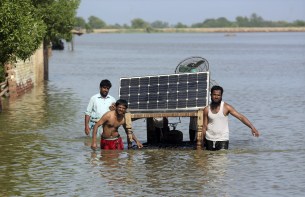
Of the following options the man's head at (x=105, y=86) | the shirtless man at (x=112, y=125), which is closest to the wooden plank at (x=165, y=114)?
the shirtless man at (x=112, y=125)

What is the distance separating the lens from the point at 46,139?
21.6 meters

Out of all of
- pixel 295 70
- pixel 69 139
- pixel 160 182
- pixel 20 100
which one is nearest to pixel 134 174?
pixel 160 182

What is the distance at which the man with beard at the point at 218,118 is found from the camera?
1702 cm

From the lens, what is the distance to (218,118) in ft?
56.4

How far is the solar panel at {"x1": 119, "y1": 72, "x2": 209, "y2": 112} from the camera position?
18.2m

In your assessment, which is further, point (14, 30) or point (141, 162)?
point (14, 30)

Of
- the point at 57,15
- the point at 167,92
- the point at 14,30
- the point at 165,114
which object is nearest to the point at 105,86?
the point at 165,114

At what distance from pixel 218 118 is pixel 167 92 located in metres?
1.74

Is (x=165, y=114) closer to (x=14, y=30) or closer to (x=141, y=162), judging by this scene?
(x=141, y=162)

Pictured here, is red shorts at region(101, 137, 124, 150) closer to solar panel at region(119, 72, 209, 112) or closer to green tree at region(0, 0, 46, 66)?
solar panel at region(119, 72, 209, 112)

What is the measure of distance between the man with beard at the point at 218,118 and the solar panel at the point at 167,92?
685 mm

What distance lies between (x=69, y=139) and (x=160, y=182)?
22.1 ft

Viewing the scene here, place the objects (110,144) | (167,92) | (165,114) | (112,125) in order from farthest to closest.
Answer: (167,92) → (165,114) → (110,144) → (112,125)

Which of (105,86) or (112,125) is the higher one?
(105,86)
